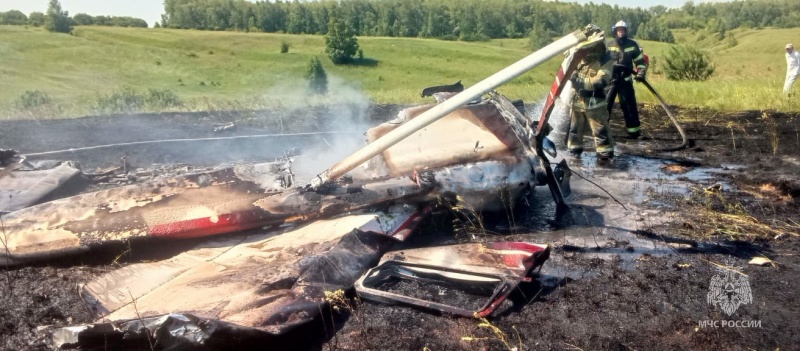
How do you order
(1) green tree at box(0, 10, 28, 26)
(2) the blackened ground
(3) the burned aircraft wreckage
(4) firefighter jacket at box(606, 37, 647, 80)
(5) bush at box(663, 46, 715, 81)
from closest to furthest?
(3) the burned aircraft wreckage
(2) the blackened ground
(4) firefighter jacket at box(606, 37, 647, 80)
(5) bush at box(663, 46, 715, 81)
(1) green tree at box(0, 10, 28, 26)

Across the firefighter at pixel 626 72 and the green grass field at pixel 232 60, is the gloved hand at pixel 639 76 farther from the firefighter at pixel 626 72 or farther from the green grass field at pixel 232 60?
the green grass field at pixel 232 60

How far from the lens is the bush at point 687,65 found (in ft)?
68.5

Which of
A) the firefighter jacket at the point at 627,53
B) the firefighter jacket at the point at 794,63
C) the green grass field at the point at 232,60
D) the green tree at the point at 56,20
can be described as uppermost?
the green tree at the point at 56,20

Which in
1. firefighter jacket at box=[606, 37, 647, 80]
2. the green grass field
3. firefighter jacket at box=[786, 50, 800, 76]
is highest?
firefighter jacket at box=[606, 37, 647, 80]

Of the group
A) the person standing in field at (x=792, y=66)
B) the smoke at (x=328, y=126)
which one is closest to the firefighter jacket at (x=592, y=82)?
the smoke at (x=328, y=126)

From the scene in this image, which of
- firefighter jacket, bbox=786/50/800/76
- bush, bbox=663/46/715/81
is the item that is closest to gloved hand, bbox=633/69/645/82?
firefighter jacket, bbox=786/50/800/76

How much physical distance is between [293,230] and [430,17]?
80.9m

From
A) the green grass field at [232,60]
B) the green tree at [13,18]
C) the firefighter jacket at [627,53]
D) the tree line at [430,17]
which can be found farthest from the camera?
the tree line at [430,17]

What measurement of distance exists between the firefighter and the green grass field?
86.1 feet

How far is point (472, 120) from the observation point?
5551mm

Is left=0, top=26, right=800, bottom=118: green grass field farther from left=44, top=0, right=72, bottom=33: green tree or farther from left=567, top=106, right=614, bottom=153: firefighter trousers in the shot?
left=567, top=106, right=614, bottom=153: firefighter trousers

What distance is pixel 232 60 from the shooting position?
57.3 m

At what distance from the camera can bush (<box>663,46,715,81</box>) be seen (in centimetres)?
2088

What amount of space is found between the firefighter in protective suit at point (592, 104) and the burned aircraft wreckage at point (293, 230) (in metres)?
1.57
